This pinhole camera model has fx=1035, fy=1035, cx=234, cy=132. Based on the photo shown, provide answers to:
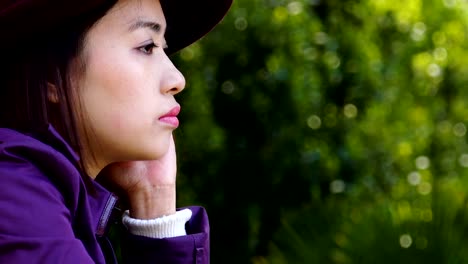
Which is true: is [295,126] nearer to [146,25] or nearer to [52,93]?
[146,25]

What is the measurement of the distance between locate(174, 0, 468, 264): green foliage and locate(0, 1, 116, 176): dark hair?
7.27 feet

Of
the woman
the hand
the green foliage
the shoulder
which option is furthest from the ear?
the green foliage

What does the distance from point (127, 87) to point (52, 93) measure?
0.15 meters

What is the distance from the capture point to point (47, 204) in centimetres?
184

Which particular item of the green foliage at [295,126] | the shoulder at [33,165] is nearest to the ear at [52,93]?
the shoulder at [33,165]

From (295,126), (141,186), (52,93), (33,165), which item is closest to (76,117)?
(52,93)

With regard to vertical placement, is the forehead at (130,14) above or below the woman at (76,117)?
above

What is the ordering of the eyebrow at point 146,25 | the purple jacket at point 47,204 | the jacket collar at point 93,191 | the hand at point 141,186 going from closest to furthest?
the purple jacket at point 47,204 < the jacket collar at point 93,191 < the eyebrow at point 146,25 < the hand at point 141,186

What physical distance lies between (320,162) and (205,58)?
74 centimetres

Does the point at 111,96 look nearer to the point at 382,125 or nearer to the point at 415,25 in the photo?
the point at 382,125

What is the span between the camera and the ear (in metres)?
2.06

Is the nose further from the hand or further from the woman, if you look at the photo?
the hand

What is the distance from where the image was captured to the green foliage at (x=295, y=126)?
4785 mm

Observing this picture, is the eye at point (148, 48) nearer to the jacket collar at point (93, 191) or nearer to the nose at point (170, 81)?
the nose at point (170, 81)
